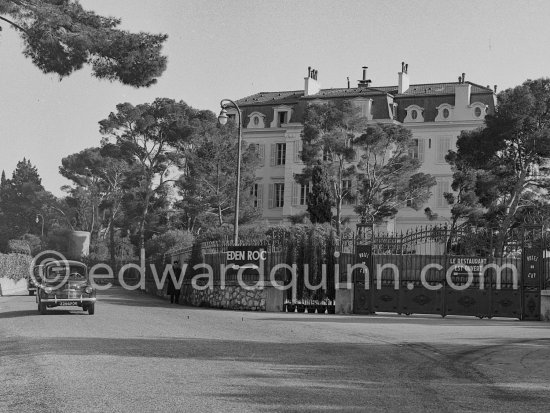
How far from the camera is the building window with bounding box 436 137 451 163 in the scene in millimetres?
79000

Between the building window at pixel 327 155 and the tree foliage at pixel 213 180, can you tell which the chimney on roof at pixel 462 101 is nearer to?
the building window at pixel 327 155

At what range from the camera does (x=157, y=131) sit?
7788cm

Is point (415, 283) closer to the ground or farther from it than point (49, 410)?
farther from it

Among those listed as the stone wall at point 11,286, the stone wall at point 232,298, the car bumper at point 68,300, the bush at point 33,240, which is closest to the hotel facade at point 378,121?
the stone wall at point 11,286

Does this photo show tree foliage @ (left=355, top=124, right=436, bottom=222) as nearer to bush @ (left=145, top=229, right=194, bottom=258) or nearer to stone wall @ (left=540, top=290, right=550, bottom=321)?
bush @ (left=145, top=229, right=194, bottom=258)

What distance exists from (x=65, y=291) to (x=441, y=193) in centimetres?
5521

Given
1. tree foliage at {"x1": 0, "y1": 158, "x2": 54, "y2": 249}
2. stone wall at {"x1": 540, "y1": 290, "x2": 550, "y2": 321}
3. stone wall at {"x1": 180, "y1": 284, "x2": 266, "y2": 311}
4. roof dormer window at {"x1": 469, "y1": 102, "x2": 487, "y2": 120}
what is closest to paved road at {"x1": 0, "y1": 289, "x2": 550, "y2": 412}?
stone wall at {"x1": 540, "y1": 290, "x2": 550, "y2": 321}

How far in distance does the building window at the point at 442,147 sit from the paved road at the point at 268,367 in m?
56.1

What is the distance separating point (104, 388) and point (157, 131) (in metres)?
67.7

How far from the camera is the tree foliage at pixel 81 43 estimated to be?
95.0 ft

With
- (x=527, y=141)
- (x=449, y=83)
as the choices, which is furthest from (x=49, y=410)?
(x=449, y=83)

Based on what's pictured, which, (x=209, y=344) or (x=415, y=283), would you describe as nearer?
(x=209, y=344)

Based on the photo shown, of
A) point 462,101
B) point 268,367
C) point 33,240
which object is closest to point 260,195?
point 462,101

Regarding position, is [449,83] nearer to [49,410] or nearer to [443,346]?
[443,346]
